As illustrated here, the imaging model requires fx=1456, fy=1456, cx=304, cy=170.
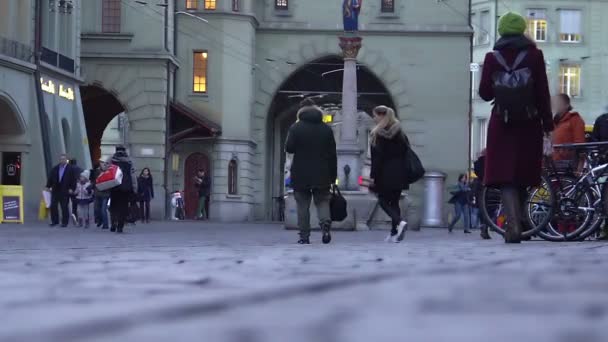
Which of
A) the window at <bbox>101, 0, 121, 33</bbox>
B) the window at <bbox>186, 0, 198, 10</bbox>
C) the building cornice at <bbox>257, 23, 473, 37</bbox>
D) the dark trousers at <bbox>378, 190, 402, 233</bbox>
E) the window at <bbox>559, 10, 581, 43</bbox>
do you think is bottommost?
the dark trousers at <bbox>378, 190, 402, 233</bbox>

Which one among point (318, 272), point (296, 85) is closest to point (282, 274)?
point (318, 272)

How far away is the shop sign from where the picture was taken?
41.2 meters

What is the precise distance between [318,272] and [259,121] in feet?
161

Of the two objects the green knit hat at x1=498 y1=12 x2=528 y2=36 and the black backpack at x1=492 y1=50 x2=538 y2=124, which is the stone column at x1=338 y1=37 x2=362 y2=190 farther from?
the black backpack at x1=492 y1=50 x2=538 y2=124

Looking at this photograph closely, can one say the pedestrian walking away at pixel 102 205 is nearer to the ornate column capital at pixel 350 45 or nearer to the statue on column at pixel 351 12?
the ornate column capital at pixel 350 45

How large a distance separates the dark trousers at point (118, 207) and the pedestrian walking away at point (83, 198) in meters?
4.74

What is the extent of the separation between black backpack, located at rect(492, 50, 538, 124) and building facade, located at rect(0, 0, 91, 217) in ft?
86.7

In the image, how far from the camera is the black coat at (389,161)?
17.1m

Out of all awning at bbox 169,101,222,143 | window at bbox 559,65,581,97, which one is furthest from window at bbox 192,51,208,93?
window at bbox 559,65,581,97

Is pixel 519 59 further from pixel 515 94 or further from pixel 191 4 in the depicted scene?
pixel 191 4

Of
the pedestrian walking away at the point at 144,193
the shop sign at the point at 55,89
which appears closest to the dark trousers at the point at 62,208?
the shop sign at the point at 55,89

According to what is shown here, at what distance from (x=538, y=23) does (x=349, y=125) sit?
150 ft

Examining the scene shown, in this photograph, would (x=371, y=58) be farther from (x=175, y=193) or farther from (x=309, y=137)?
(x=309, y=137)

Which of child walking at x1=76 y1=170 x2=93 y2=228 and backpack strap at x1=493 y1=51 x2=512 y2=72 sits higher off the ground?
backpack strap at x1=493 y1=51 x2=512 y2=72
